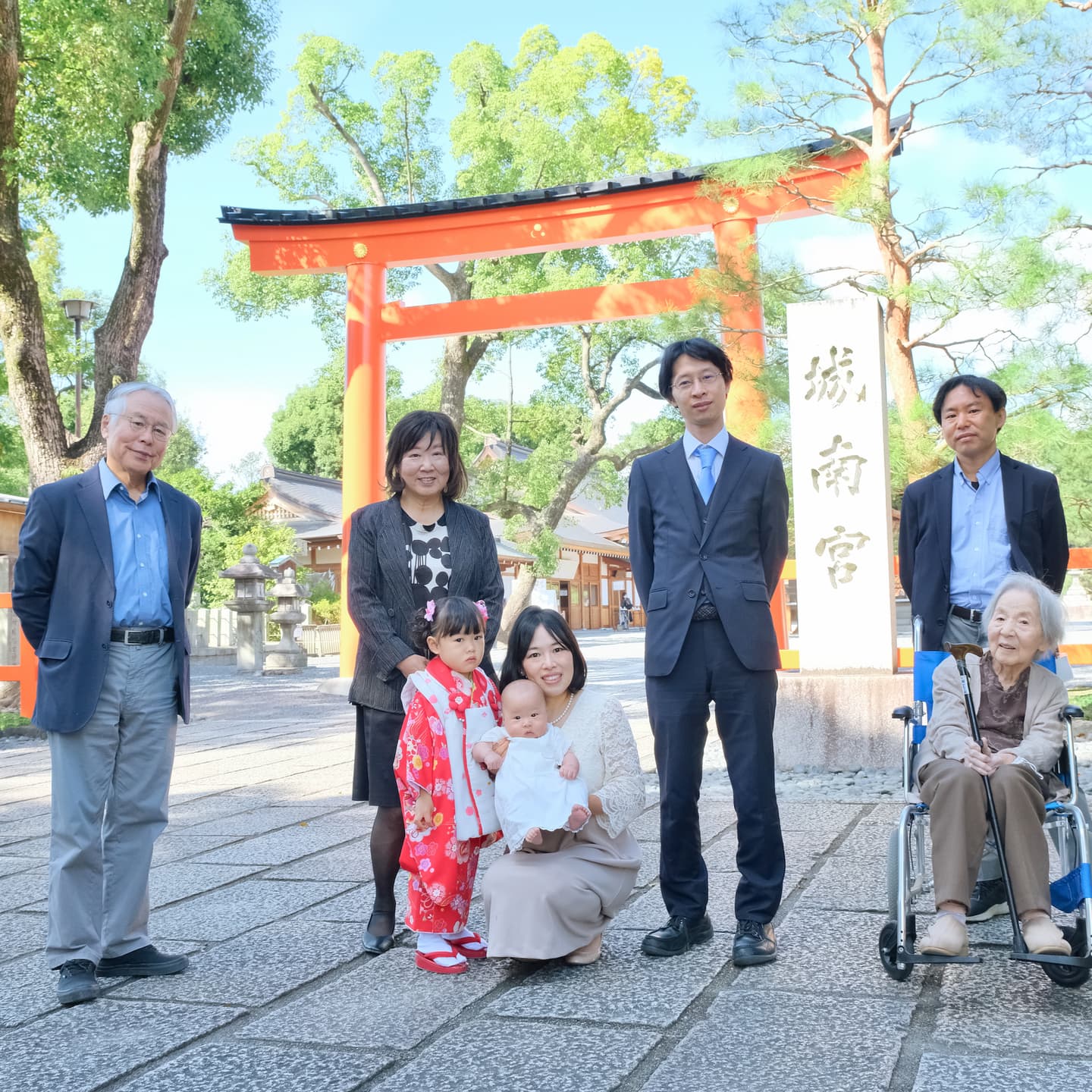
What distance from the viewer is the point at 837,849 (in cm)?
412

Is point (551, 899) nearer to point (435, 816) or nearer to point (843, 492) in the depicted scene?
point (435, 816)

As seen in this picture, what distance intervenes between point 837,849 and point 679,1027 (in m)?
1.94

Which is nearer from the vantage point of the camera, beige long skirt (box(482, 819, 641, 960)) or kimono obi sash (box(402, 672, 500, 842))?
beige long skirt (box(482, 819, 641, 960))

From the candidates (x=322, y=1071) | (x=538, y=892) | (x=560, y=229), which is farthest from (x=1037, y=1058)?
(x=560, y=229)

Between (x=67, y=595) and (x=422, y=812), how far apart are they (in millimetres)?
1055

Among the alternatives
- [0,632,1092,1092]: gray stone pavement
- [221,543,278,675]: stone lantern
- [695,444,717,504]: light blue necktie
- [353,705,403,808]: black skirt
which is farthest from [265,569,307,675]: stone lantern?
[695,444,717,504]: light blue necktie

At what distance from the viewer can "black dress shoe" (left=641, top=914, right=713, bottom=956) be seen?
2877mm

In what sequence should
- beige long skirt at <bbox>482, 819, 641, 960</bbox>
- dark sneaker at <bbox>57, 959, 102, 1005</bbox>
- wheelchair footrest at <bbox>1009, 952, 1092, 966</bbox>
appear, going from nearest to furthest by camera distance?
wheelchair footrest at <bbox>1009, 952, 1092, 966</bbox>
dark sneaker at <bbox>57, 959, 102, 1005</bbox>
beige long skirt at <bbox>482, 819, 641, 960</bbox>

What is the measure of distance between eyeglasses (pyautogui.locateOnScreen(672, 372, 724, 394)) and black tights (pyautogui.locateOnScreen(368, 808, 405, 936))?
4.53ft

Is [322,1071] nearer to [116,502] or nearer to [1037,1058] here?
[1037,1058]

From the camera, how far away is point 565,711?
9.82 ft

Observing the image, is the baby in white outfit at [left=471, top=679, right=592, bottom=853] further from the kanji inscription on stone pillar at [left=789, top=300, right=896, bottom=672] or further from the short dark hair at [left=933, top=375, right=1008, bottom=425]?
the kanji inscription on stone pillar at [left=789, top=300, right=896, bottom=672]

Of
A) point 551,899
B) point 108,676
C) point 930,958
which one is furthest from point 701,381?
point 108,676

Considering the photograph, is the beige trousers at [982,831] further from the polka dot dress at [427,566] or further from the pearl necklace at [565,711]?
the polka dot dress at [427,566]
